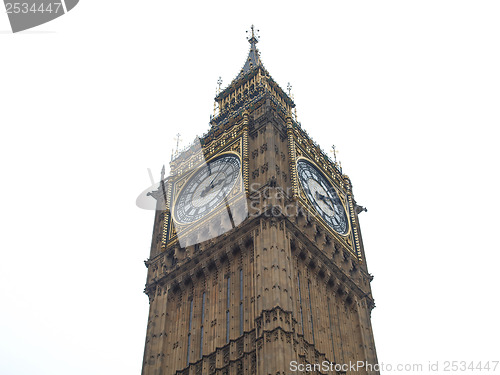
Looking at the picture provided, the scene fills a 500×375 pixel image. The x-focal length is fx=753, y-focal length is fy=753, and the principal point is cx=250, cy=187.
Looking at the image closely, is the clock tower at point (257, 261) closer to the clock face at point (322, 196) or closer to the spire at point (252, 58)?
the clock face at point (322, 196)

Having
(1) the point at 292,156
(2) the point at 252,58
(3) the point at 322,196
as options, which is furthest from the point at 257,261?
(2) the point at 252,58

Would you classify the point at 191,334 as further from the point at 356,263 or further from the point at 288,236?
the point at 356,263

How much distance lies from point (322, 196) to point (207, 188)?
833 centimetres

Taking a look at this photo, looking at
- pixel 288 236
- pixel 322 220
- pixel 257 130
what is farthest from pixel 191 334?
pixel 257 130

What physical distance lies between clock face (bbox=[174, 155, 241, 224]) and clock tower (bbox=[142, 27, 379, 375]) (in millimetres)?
103

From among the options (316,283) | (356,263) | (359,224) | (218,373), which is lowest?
(218,373)

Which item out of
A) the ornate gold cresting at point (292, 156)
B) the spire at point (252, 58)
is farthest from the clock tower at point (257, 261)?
the spire at point (252, 58)

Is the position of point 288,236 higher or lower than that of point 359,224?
lower

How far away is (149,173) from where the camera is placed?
59.2m

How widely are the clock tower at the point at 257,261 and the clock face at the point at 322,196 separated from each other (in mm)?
122

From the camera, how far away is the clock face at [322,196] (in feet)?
173

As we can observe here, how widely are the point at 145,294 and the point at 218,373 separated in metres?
11.5

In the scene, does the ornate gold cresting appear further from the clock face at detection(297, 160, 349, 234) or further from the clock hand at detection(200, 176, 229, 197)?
the clock hand at detection(200, 176, 229, 197)

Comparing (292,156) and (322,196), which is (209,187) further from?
(322,196)
